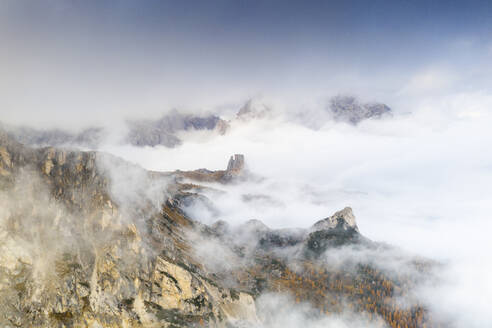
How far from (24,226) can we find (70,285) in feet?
125

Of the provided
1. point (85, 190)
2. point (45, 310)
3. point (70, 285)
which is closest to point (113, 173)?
point (85, 190)

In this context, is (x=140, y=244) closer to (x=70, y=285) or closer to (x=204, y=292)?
(x=70, y=285)

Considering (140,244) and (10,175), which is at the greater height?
(10,175)

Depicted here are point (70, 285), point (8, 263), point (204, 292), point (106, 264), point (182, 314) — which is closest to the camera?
point (8, 263)

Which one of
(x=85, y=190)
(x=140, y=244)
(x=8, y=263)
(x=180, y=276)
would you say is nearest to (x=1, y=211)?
(x=8, y=263)

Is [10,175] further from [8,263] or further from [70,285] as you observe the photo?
[70,285]

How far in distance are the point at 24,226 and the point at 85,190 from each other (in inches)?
1479

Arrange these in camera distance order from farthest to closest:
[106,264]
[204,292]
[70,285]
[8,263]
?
1. [204,292]
2. [106,264]
3. [70,285]
4. [8,263]

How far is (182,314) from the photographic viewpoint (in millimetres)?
171125

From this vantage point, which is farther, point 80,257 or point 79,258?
point 80,257

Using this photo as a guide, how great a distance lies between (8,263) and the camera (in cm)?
13125

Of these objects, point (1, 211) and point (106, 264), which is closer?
point (1, 211)

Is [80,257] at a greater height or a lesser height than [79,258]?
greater

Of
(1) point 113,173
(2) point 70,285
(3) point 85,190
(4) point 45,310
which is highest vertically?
(1) point 113,173
